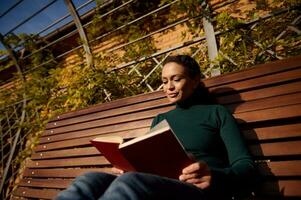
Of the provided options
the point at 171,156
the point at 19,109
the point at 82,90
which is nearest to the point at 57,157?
Result: the point at 82,90

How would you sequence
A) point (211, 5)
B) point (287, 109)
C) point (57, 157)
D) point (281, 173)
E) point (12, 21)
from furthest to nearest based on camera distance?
point (12, 21)
point (211, 5)
point (57, 157)
point (287, 109)
point (281, 173)

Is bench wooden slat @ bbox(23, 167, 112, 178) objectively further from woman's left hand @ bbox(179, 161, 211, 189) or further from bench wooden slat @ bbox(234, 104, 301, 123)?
woman's left hand @ bbox(179, 161, 211, 189)

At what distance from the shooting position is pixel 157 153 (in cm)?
149

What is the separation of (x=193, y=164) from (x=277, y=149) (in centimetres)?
82

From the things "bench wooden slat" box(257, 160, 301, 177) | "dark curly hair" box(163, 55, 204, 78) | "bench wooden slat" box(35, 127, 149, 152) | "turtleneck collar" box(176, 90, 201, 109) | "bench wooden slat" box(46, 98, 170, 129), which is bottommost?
"bench wooden slat" box(257, 160, 301, 177)

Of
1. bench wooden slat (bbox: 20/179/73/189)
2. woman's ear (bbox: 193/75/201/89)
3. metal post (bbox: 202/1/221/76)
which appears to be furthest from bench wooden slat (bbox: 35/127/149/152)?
metal post (bbox: 202/1/221/76)

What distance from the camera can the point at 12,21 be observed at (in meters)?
6.82

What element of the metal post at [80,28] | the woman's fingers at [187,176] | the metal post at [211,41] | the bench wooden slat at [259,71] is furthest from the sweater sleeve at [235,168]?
the metal post at [80,28]

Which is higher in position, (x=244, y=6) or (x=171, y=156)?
(x=244, y=6)

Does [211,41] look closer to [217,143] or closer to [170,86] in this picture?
[170,86]

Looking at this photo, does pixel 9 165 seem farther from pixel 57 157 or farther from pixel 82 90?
pixel 57 157

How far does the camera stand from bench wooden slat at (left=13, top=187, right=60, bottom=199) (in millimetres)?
3284

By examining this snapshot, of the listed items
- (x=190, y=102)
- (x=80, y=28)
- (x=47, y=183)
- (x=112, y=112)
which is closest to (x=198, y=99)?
(x=190, y=102)

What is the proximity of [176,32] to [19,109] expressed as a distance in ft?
13.7
